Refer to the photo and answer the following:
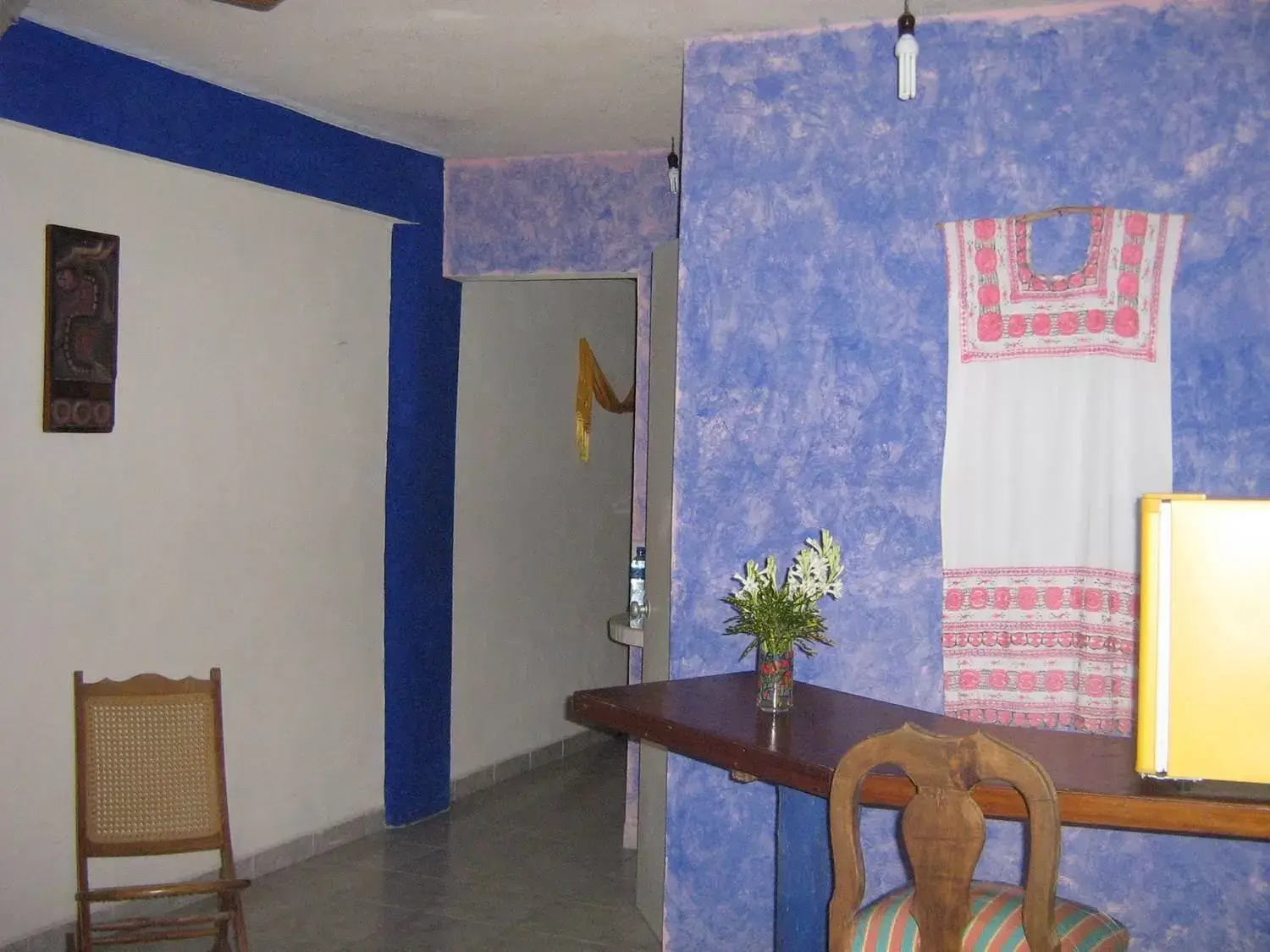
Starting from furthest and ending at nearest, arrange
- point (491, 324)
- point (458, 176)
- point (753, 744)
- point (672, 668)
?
point (491, 324), point (458, 176), point (672, 668), point (753, 744)

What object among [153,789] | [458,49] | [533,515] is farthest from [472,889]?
[458,49]

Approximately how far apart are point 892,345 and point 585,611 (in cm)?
362

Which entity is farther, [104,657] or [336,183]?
[336,183]

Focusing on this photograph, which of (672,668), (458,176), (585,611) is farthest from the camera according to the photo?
(585,611)

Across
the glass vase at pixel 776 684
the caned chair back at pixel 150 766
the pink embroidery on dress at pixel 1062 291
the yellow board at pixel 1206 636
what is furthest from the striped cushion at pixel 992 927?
the caned chair back at pixel 150 766

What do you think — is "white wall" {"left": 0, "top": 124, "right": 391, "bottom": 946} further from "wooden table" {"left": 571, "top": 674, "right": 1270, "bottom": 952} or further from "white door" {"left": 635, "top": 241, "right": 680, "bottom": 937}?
"wooden table" {"left": 571, "top": 674, "right": 1270, "bottom": 952}

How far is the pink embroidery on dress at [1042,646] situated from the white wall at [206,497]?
2.42 meters

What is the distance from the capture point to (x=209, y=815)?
3504mm

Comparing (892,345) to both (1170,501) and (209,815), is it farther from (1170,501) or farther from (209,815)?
(209,815)

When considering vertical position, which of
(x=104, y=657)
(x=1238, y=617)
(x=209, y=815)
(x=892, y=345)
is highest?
(x=892, y=345)

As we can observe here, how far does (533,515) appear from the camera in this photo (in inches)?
243

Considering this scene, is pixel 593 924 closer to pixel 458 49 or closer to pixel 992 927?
pixel 992 927

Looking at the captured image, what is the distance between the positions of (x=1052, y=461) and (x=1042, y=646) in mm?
462

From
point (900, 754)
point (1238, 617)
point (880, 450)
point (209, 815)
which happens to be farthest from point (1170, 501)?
point (209, 815)
